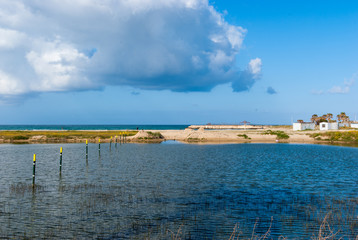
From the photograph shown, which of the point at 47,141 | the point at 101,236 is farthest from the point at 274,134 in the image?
the point at 101,236

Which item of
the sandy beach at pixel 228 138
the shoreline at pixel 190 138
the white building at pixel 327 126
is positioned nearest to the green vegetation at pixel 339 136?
the shoreline at pixel 190 138

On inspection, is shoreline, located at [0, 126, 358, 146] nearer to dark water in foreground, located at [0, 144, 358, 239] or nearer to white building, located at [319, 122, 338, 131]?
white building, located at [319, 122, 338, 131]

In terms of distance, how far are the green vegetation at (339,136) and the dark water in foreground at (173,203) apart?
6643cm

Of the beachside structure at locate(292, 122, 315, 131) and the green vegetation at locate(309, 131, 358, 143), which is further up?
the beachside structure at locate(292, 122, 315, 131)

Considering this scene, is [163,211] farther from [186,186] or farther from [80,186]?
[80,186]

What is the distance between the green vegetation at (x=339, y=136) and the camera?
9544 centimetres

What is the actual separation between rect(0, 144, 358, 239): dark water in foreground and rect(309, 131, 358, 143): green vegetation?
66426 millimetres

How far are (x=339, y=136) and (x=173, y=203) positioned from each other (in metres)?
93.0

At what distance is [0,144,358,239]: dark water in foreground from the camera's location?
1689 centimetres

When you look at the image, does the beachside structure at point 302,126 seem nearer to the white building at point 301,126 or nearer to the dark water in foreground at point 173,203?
the white building at point 301,126

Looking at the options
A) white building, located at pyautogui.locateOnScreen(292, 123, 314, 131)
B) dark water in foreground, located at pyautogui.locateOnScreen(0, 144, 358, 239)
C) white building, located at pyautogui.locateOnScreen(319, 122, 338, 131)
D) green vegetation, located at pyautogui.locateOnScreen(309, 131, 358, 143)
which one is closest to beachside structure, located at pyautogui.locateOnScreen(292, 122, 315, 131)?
white building, located at pyautogui.locateOnScreen(292, 123, 314, 131)

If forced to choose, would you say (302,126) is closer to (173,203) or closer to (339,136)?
(339,136)

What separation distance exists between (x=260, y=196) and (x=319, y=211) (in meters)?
5.15

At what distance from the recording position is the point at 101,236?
15.9 meters
